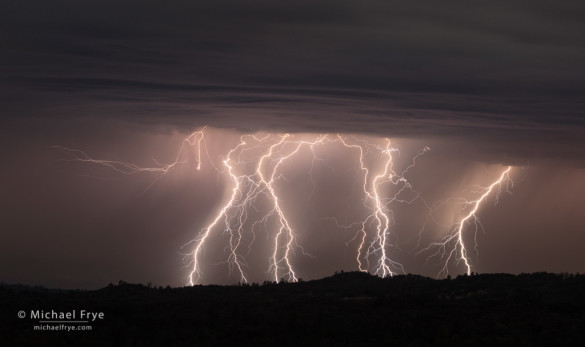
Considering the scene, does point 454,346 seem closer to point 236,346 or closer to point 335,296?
point 236,346

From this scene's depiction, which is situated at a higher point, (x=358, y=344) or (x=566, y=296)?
(x=566, y=296)

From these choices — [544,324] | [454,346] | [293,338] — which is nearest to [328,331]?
[293,338]

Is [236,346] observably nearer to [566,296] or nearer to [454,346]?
[454,346]

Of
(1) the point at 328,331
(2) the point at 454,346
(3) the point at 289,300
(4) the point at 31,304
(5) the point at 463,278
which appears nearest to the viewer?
(2) the point at 454,346

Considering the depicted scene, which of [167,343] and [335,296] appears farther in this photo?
[335,296]

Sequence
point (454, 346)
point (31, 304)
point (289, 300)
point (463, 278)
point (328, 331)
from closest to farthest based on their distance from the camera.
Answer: point (454, 346) → point (328, 331) → point (31, 304) → point (289, 300) → point (463, 278)

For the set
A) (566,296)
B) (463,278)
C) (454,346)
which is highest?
(463,278)
